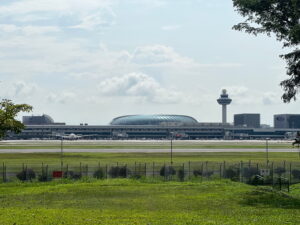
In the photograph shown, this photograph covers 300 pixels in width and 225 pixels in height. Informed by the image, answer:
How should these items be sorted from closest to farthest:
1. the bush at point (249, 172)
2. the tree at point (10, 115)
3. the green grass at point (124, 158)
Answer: the tree at point (10, 115) < the bush at point (249, 172) < the green grass at point (124, 158)

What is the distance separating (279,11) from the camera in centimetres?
3806

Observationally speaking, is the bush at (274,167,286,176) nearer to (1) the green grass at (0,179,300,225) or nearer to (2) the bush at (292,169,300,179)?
(2) the bush at (292,169,300,179)

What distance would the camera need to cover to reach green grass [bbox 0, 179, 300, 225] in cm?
2366

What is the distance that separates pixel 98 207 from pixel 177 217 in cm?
767

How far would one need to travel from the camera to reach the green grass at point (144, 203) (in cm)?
2366

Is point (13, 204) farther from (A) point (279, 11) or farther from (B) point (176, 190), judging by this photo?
(A) point (279, 11)

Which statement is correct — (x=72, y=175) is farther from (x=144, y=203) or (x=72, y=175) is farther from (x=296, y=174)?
(x=296, y=174)

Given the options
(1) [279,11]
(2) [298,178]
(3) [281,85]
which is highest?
(1) [279,11]

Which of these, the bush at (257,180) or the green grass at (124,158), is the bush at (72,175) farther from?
the green grass at (124,158)

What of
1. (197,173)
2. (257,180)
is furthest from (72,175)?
(257,180)

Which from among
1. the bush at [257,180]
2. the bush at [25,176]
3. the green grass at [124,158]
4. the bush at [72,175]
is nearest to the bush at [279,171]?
the bush at [257,180]

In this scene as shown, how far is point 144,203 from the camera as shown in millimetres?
33219

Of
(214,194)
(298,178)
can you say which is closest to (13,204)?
(214,194)

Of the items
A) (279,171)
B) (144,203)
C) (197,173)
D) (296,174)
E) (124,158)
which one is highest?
(279,171)
